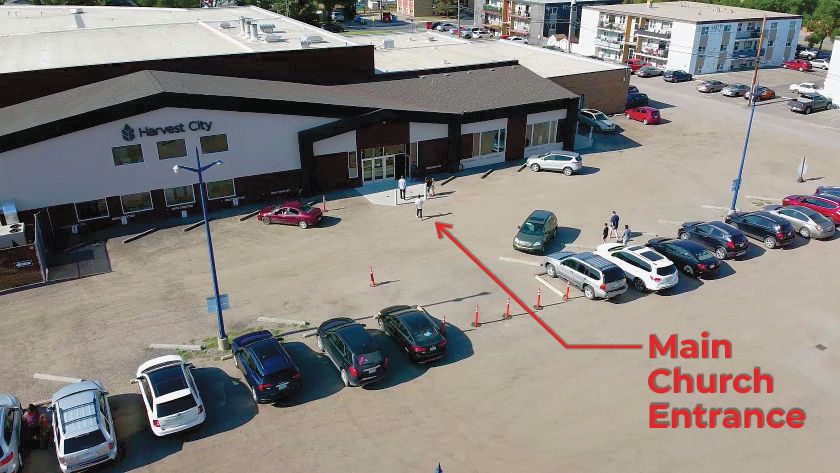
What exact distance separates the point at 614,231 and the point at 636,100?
3243cm

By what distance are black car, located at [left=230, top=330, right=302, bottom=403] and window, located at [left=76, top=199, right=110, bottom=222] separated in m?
17.4

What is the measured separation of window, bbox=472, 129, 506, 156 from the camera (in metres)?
44.8

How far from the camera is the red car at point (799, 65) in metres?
78.2

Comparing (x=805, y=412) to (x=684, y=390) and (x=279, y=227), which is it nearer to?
(x=684, y=390)

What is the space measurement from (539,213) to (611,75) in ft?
96.0

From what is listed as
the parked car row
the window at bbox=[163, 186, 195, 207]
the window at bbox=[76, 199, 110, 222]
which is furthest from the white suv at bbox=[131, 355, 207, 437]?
the window at bbox=[163, 186, 195, 207]

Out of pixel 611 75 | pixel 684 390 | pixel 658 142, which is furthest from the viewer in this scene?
pixel 611 75

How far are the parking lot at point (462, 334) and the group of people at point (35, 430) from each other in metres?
0.42

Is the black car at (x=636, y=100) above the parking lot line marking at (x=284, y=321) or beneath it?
above

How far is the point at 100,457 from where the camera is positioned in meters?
18.6

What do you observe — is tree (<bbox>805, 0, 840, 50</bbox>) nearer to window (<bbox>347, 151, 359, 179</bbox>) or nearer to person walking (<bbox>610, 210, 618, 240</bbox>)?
person walking (<bbox>610, 210, 618, 240</bbox>)

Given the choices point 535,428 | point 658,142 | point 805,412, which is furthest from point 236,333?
point 658,142

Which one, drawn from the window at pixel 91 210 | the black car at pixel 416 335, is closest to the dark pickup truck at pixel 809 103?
the black car at pixel 416 335

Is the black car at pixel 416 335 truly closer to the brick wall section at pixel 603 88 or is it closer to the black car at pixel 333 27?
the brick wall section at pixel 603 88
